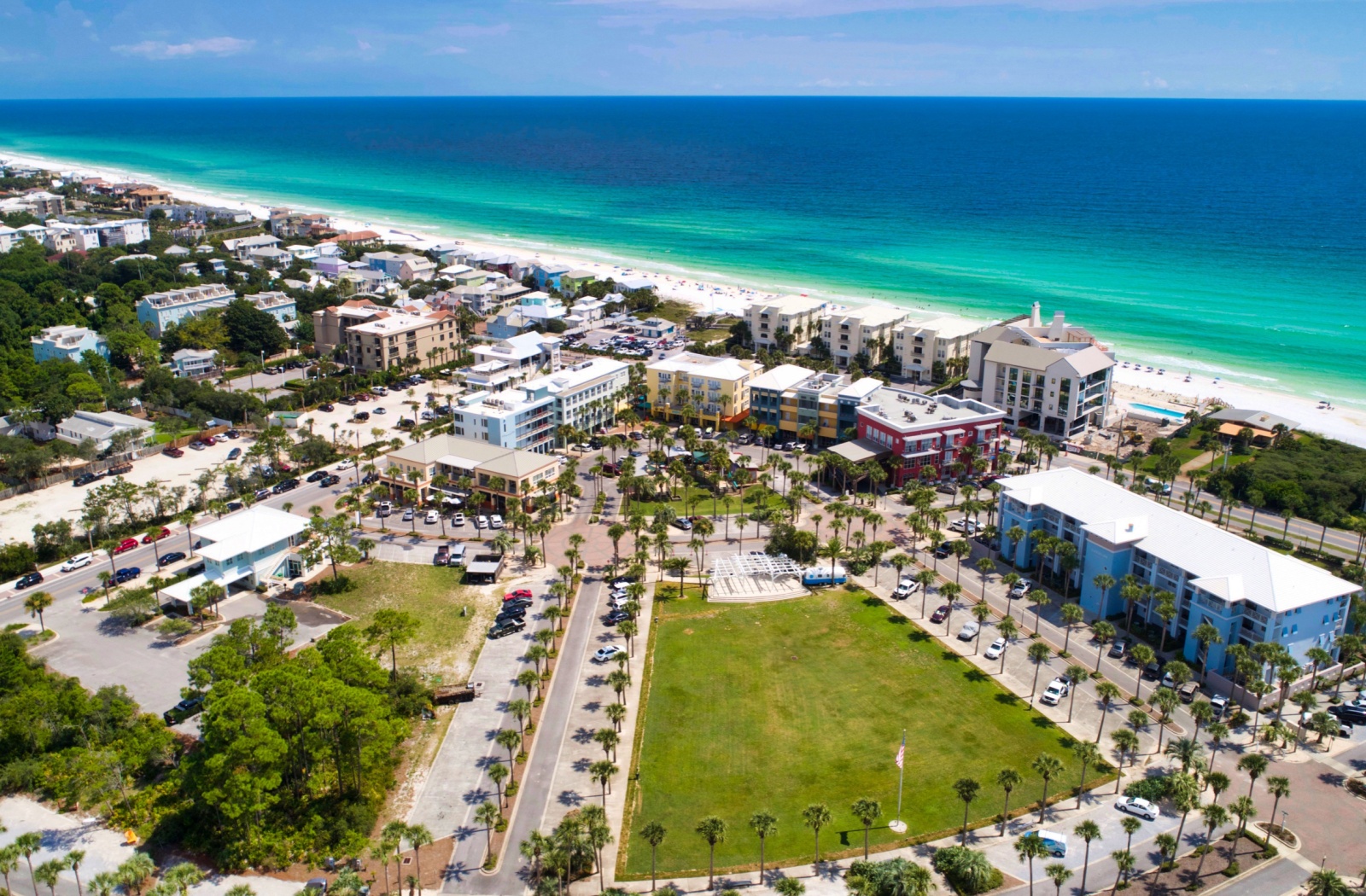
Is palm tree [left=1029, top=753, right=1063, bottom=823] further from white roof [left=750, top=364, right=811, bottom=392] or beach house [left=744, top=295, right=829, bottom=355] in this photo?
beach house [left=744, top=295, right=829, bottom=355]

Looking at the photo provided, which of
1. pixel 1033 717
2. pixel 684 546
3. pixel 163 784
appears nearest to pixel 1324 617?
pixel 1033 717

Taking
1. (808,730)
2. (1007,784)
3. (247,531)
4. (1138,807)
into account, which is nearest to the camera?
(1007,784)

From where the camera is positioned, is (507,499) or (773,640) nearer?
(773,640)

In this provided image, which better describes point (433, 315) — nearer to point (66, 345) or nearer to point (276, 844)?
point (66, 345)

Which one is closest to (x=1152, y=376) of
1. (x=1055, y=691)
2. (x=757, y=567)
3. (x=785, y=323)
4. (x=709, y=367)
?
(x=785, y=323)

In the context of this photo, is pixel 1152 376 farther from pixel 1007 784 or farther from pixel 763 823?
pixel 763 823

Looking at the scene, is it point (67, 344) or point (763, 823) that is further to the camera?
point (67, 344)

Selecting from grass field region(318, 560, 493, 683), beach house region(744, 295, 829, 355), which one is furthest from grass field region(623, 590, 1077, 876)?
beach house region(744, 295, 829, 355)
